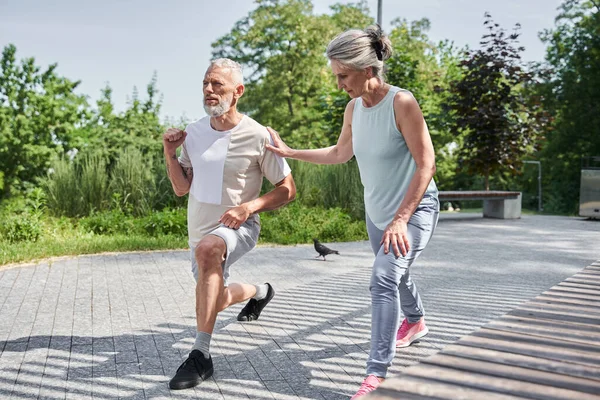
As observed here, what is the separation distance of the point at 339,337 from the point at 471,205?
42426mm

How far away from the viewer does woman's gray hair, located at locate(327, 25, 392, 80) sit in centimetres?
378

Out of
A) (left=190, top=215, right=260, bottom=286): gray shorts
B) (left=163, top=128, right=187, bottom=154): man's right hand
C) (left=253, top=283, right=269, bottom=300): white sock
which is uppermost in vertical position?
(left=163, top=128, right=187, bottom=154): man's right hand

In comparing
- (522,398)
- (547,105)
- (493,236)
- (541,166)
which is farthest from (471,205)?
(522,398)

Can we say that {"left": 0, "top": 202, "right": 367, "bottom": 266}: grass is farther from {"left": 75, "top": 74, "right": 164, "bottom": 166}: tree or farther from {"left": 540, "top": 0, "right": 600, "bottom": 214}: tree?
{"left": 540, "top": 0, "right": 600, "bottom": 214}: tree

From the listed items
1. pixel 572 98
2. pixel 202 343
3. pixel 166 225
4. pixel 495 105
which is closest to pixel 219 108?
pixel 202 343

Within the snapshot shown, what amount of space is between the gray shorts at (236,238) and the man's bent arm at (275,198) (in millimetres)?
137

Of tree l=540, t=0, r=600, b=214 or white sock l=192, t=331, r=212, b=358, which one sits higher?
tree l=540, t=0, r=600, b=214

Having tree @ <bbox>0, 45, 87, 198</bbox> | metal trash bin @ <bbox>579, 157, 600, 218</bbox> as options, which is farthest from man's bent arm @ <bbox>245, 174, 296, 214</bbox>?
metal trash bin @ <bbox>579, 157, 600, 218</bbox>

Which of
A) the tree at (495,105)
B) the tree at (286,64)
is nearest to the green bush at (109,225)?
the tree at (495,105)

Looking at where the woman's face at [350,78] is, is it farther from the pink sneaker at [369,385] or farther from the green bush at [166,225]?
the green bush at [166,225]

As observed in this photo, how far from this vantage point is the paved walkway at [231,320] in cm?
421

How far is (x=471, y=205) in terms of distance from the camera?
46.4 m

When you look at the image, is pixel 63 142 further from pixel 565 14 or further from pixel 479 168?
pixel 565 14

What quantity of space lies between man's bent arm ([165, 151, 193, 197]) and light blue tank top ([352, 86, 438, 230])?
1.19m
